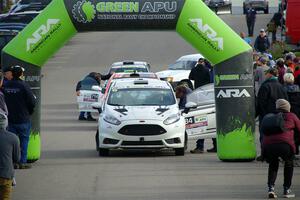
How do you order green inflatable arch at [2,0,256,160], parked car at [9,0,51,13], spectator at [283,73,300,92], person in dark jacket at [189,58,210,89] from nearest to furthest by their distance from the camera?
green inflatable arch at [2,0,256,160]
spectator at [283,73,300,92]
person in dark jacket at [189,58,210,89]
parked car at [9,0,51,13]

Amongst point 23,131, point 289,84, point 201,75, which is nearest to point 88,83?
point 201,75

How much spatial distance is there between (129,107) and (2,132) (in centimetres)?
820

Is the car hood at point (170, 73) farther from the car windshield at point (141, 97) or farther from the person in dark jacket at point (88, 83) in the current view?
the car windshield at point (141, 97)

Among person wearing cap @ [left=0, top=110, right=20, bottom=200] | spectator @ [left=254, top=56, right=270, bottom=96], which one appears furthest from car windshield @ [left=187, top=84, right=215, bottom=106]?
person wearing cap @ [left=0, top=110, right=20, bottom=200]

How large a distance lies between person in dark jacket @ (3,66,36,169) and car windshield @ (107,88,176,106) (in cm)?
338

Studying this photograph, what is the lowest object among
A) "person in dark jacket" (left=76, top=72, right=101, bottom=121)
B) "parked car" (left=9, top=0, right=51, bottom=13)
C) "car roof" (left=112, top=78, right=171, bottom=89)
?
"car roof" (left=112, top=78, right=171, bottom=89)

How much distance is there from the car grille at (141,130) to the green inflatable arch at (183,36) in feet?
4.76

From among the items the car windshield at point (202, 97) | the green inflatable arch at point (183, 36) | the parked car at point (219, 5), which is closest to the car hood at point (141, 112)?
the green inflatable arch at point (183, 36)

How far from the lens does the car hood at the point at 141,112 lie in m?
21.2

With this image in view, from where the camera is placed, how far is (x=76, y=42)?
6019 centimetres

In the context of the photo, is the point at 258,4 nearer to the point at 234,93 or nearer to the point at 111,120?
the point at 111,120

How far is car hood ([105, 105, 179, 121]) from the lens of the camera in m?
21.2

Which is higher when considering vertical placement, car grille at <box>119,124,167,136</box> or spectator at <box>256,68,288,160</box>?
spectator at <box>256,68,288,160</box>

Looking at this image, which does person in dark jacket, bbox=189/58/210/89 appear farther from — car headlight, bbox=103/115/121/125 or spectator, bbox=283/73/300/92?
spectator, bbox=283/73/300/92
